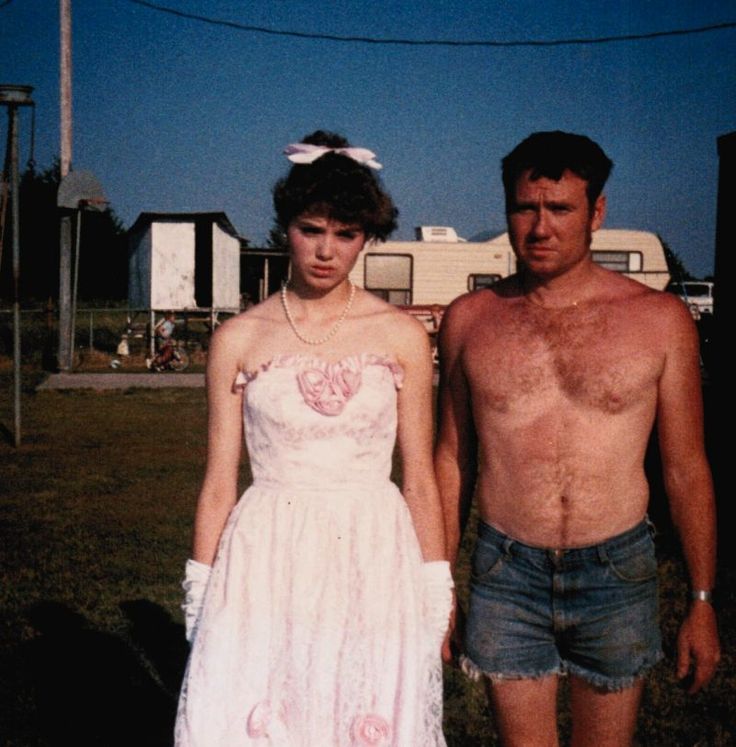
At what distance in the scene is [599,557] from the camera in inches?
105

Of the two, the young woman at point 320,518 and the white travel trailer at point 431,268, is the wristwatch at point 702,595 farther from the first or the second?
the white travel trailer at point 431,268

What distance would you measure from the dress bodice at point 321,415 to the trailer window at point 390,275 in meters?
24.0

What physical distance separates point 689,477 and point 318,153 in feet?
4.92

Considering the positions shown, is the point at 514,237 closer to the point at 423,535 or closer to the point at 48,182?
the point at 423,535

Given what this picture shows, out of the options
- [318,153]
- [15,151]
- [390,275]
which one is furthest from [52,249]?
[318,153]

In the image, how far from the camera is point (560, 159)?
107 inches

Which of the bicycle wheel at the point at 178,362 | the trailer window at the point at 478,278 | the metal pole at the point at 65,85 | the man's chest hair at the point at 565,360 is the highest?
the metal pole at the point at 65,85

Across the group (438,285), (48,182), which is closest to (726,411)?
(438,285)

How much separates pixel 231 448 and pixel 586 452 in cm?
106

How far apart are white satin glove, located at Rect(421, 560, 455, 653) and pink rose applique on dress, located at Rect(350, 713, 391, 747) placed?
0.28m

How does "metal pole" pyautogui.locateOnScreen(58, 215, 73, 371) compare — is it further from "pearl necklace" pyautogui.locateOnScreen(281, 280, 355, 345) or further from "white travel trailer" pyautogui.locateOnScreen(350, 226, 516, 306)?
"pearl necklace" pyautogui.locateOnScreen(281, 280, 355, 345)

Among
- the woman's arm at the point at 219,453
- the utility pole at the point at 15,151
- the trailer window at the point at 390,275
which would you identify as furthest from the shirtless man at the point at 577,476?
the trailer window at the point at 390,275

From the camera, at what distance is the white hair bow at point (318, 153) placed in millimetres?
2850

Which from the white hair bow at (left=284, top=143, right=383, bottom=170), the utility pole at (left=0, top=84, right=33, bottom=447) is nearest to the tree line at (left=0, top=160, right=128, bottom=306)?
the utility pole at (left=0, top=84, right=33, bottom=447)
